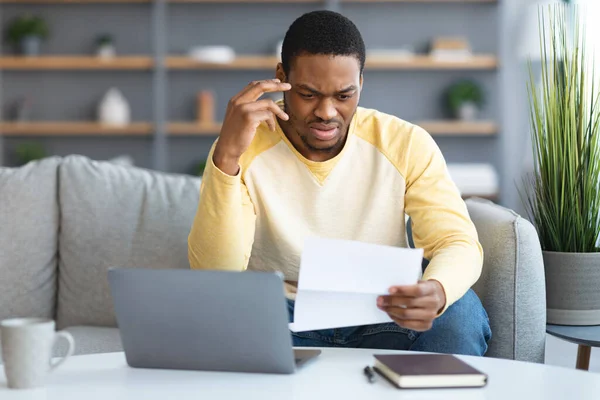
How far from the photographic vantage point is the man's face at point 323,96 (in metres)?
1.57

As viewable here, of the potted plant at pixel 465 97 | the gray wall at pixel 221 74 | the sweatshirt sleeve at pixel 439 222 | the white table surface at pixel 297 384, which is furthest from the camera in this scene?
the gray wall at pixel 221 74

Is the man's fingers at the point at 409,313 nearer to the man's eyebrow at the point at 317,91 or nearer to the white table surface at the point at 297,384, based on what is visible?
the white table surface at the point at 297,384

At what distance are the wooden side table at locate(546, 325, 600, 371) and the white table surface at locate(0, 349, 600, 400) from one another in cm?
61

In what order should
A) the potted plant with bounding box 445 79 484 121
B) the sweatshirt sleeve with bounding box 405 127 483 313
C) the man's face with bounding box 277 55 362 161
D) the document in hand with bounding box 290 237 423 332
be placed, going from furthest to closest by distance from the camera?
the potted plant with bounding box 445 79 484 121 → the man's face with bounding box 277 55 362 161 → the sweatshirt sleeve with bounding box 405 127 483 313 → the document in hand with bounding box 290 237 423 332

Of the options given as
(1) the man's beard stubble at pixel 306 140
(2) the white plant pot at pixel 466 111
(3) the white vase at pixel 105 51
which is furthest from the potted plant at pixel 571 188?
(3) the white vase at pixel 105 51

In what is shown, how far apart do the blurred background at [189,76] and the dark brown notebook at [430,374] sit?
12.1 feet

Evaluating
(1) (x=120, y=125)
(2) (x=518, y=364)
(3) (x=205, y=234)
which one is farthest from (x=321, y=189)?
(1) (x=120, y=125)

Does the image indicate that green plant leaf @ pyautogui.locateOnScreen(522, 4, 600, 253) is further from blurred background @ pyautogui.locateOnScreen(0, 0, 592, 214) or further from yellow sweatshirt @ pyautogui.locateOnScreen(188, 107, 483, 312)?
blurred background @ pyautogui.locateOnScreen(0, 0, 592, 214)

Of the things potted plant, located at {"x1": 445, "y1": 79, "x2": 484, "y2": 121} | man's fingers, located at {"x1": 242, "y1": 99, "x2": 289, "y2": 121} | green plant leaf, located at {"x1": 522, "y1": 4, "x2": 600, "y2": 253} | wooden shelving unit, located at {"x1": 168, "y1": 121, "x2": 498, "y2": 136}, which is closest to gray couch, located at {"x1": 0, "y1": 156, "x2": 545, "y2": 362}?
green plant leaf, located at {"x1": 522, "y1": 4, "x2": 600, "y2": 253}

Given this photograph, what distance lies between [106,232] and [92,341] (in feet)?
1.06

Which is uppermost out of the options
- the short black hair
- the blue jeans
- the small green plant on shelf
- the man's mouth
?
the short black hair

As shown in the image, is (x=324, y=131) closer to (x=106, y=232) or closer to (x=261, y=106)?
(x=261, y=106)

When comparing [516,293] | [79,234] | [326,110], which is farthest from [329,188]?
[79,234]

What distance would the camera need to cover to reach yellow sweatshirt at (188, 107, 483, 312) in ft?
5.37
